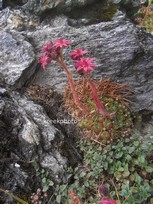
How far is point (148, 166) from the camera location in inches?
126

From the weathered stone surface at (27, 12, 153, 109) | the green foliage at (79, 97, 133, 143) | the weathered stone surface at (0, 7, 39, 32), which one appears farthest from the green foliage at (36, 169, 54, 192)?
the weathered stone surface at (0, 7, 39, 32)

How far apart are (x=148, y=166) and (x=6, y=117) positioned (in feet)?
5.14

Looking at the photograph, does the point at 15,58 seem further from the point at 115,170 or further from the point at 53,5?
the point at 115,170

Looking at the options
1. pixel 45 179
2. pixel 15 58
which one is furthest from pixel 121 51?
pixel 45 179

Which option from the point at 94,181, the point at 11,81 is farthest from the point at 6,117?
the point at 94,181

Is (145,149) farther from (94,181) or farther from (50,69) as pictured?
(50,69)

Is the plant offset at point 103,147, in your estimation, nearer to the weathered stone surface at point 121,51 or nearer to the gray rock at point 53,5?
the weathered stone surface at point 121,51

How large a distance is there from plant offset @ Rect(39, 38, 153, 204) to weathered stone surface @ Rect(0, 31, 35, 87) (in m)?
0.64

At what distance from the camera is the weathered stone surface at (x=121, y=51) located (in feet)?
12.6

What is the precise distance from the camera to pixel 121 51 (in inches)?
151

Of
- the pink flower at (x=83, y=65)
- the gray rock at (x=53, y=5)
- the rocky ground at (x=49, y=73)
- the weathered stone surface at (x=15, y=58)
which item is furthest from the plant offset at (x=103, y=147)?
the gray rock at (x=53, y=5)

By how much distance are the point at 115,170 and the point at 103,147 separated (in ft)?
1.04

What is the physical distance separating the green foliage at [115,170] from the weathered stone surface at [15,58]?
129 cm

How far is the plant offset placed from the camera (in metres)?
3.07
